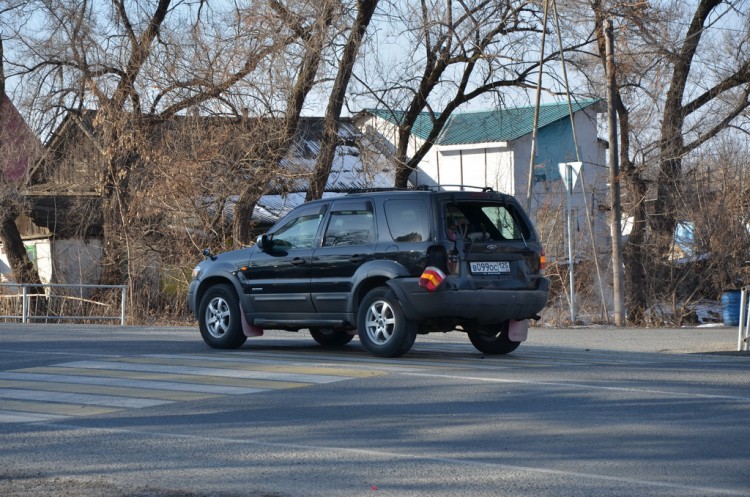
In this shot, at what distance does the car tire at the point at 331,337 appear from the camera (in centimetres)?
1511

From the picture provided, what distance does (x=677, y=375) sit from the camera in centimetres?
1161

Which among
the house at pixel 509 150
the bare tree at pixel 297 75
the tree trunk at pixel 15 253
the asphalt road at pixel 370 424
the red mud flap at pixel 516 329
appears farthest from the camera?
the house at pixel 509 150

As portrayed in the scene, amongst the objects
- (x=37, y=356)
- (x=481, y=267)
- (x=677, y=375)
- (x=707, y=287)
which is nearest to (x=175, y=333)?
(x=37, y=356)

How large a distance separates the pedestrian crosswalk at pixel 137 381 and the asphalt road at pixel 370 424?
3 centimetres

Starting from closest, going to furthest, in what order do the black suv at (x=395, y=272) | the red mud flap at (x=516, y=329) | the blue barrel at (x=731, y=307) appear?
1. the black suv at (x=395, y=272)
2. the red mud flap at (x=516, y=329)
3. the blue barrel at (x=731, y=307)

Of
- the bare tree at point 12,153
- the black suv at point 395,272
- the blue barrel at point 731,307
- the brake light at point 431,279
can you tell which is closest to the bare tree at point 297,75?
the bare tree at point 12,153

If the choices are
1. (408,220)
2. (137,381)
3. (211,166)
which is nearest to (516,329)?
(408,220)

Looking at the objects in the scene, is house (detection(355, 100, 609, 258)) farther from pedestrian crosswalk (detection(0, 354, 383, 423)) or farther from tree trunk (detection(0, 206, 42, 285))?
pedestrian crosswalk (detection(0, 354, 383, 423))

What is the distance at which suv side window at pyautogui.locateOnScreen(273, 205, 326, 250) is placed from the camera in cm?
1391

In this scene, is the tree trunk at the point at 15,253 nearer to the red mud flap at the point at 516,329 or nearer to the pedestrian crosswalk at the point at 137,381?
the pedestrian crosswalk at the point at 137,381

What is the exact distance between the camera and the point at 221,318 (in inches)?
575

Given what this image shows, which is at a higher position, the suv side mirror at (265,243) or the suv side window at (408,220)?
the suv side window at (408,220)

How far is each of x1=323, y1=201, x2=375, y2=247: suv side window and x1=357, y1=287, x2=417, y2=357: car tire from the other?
729mm

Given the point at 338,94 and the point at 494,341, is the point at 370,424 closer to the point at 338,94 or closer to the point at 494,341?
the point at 494,341
